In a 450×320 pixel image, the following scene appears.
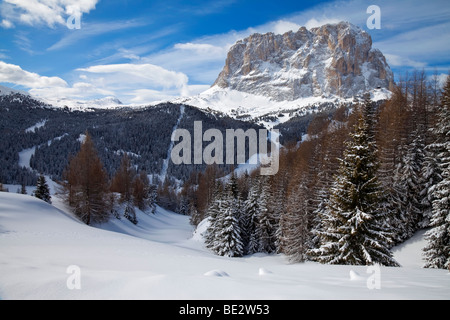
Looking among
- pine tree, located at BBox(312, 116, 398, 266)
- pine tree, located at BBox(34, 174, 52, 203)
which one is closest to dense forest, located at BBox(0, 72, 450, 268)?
pine tree, located at BBox(312, 116, 398, 266)

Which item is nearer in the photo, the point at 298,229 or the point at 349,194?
the point at 349,194

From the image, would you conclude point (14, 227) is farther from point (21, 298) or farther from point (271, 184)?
point (271, 184)

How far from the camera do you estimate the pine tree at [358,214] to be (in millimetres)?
13195

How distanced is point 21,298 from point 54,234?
1161cm

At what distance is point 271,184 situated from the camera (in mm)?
38594

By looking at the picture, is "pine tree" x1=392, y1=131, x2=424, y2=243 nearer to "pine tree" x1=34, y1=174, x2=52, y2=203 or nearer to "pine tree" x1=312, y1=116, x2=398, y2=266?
"pine tree" x1=312, y1=116, x2=398, y2=266

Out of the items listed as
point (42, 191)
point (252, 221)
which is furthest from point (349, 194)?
point (42, 191)

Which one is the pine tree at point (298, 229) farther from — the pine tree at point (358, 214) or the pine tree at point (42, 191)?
the pine tree at point (42, 191)

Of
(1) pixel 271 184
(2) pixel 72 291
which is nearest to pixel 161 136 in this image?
(1) pixel 271 184

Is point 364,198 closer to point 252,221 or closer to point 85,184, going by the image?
point 252,221

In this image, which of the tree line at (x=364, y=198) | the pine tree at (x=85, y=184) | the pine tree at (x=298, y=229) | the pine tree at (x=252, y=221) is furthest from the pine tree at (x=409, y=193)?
the pine tree at (x=85, y=184)

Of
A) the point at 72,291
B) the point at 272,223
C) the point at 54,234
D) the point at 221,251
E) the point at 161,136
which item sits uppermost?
A: the point at 161,136

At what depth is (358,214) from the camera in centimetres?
1319
